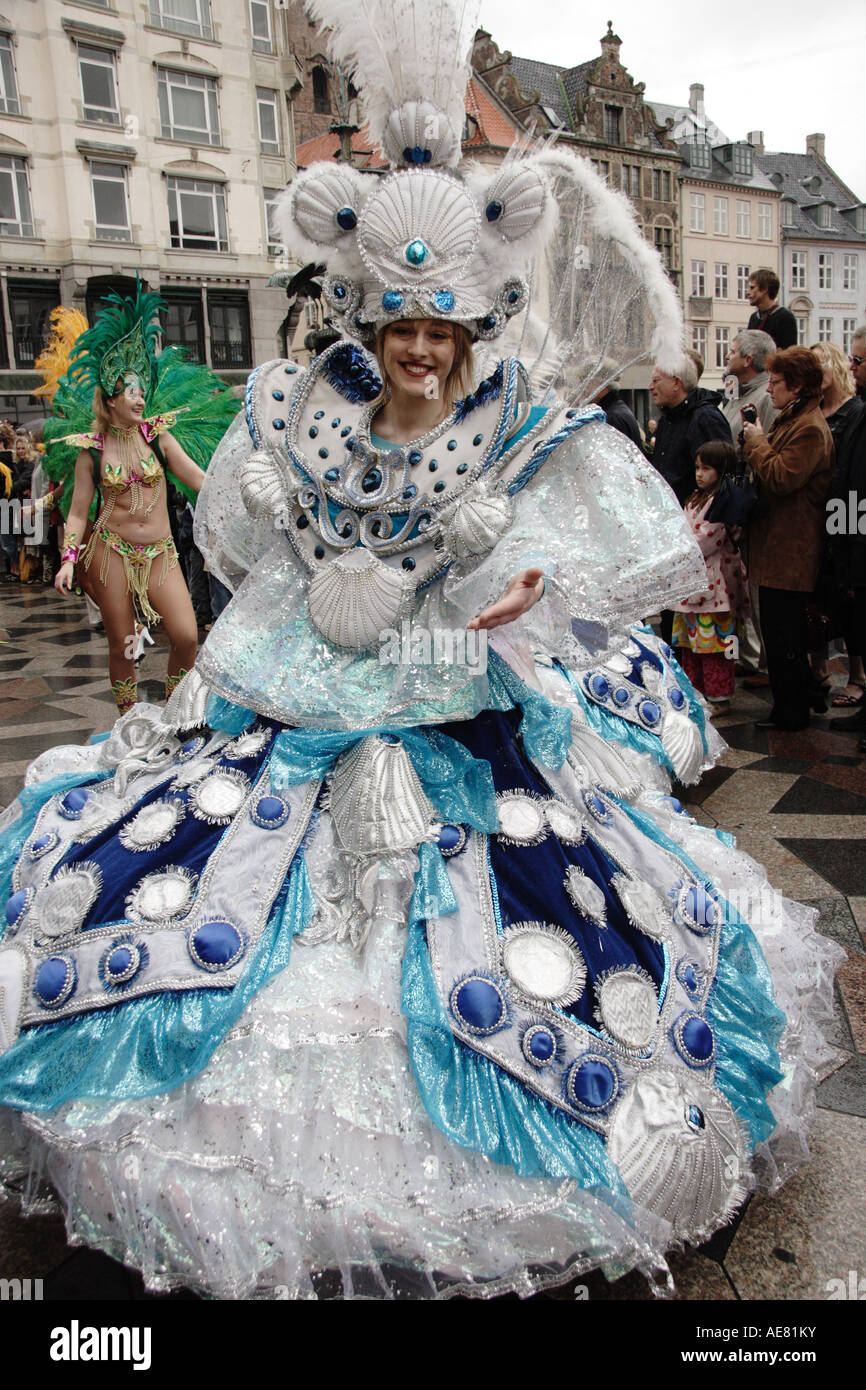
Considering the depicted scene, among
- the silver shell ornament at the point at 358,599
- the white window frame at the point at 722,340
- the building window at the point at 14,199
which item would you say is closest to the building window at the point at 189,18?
the building window at the point at 14,199

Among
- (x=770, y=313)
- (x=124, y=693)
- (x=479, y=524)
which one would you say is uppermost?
(x=770, y=313)

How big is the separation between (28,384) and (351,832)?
20.5m

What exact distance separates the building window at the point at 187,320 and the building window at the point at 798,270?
2999 centimetres

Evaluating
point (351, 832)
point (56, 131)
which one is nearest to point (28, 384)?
point (56, 131)

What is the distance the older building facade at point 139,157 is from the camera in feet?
56.0

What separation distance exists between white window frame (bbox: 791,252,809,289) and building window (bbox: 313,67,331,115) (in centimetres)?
2251

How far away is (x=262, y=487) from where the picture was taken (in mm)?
1984

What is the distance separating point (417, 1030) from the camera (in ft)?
4.96

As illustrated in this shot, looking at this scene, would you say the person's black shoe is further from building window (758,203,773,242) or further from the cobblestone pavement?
building window (758,203,773,242)

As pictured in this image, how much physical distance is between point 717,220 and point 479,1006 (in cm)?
4212

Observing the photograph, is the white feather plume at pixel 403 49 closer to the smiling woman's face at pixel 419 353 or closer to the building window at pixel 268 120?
the smiling woman's face at pixel 419 353

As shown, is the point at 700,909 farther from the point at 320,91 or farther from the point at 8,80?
the point at 320,91

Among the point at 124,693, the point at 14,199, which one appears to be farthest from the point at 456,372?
the point at 14,199
